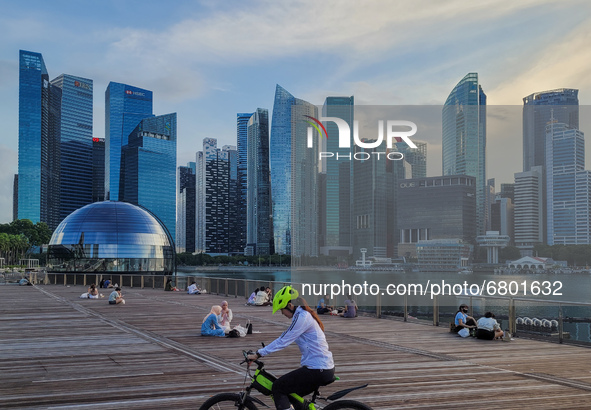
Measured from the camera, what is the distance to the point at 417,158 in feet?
563

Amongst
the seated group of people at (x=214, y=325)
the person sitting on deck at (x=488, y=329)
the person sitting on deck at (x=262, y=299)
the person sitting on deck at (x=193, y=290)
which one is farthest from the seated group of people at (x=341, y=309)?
the person sitting on deck at (x=193, y=290)

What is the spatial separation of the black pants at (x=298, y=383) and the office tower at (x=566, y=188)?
162770 mm

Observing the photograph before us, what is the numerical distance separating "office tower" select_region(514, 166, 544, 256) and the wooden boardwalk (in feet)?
505

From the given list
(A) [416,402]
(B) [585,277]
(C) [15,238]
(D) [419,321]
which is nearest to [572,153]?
(B) [585,277]

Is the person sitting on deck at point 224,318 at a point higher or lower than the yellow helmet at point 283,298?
lower

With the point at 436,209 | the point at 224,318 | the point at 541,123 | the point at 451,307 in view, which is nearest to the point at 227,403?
the point at 224,318

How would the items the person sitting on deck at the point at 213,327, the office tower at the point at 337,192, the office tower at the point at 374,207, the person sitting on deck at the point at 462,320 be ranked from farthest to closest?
the office tower at the point at 337,192 → the office tower at the point at 374,207 → the person sitting on deck at the point at 462,320 → the person sitting on deck at the point at 213,327

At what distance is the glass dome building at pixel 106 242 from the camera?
91.8 metres

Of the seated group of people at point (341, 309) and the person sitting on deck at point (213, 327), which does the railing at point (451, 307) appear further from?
the person sitting on deck at point (213, 327)

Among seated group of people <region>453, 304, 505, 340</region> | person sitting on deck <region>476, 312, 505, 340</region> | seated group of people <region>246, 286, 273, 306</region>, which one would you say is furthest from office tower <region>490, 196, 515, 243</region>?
person sitting on deck <region>476, 312, 505, 340</region>

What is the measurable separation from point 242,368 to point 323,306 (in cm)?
1202

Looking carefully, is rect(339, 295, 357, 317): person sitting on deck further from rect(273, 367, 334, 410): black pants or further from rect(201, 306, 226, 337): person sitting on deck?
rect(273, 367, 334, 410): black pants

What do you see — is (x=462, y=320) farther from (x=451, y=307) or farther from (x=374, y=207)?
(x=374, y=207)

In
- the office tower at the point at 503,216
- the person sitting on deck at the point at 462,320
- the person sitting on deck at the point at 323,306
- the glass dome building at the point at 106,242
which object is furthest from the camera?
the office tower at the point at 503,216
